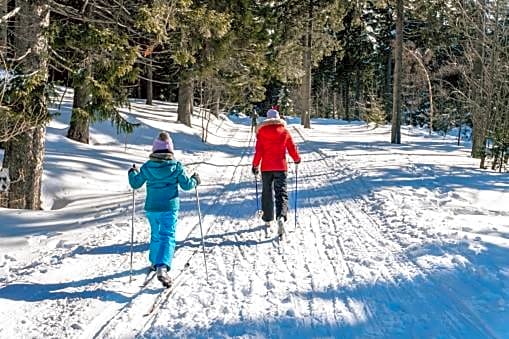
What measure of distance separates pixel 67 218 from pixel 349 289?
18.6 feet

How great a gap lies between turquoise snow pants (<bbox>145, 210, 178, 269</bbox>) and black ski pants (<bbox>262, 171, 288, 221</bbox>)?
2.41 metres

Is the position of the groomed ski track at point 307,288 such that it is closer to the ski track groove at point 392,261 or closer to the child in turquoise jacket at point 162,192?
the ski track groove at point 392,261

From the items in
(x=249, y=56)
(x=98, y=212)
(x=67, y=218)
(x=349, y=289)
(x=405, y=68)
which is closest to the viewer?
(x=349, y=289)

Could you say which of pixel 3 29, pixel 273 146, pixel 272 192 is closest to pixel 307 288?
pixel 272 192

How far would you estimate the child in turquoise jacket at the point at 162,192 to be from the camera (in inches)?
233

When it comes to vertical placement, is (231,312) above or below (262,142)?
below

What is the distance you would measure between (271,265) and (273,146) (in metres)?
2.43

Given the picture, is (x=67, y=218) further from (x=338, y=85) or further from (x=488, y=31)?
(x=338, y=85)

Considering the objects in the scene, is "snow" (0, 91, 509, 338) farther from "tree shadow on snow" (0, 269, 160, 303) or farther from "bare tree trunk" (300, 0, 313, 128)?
"bare tree trunk" (300, 0, 313, 128)

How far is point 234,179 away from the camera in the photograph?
1343 centimetres

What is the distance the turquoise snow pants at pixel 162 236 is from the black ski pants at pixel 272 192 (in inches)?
95.0

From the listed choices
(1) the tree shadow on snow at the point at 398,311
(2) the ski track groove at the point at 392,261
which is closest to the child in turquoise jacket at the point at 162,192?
(1) the tree shadow on snow at the point at 398,311

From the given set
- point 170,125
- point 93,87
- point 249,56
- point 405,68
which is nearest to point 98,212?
point 93,87

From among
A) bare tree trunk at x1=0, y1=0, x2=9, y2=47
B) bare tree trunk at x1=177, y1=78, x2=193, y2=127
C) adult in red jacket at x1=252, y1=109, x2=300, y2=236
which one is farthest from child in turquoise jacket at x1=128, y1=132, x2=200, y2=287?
bare tree trunk at x1=177, y1=78, x2=193, y2=127
